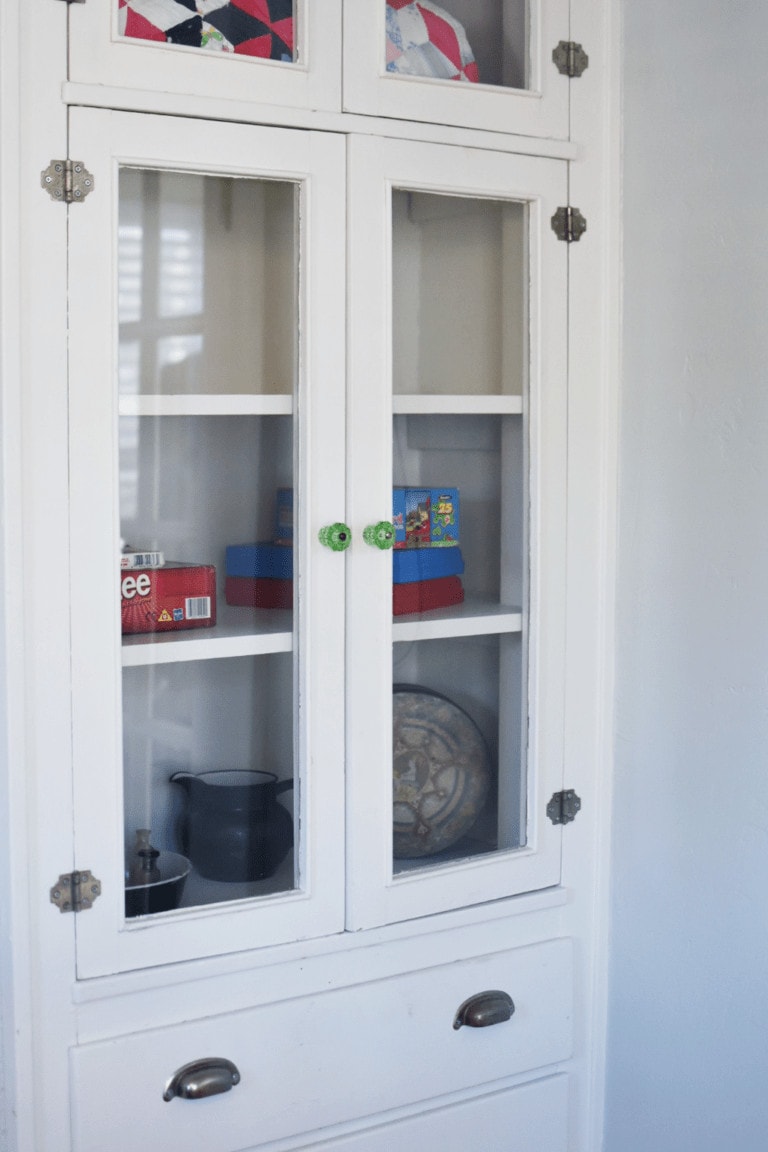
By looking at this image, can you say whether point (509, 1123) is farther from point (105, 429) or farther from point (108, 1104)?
point (105, 429)

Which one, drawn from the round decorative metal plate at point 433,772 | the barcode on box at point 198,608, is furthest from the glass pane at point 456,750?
the barcode on box at point 198,608

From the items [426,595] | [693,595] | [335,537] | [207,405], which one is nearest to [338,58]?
[207,405]

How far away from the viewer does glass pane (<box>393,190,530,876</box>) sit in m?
1.72

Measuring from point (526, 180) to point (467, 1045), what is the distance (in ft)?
3.85

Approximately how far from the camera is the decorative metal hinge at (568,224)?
1.76m

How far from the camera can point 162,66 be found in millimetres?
1514

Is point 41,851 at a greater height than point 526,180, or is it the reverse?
point 526,180

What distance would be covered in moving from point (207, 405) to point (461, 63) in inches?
22.9

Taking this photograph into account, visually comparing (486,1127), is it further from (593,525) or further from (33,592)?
(33,592)

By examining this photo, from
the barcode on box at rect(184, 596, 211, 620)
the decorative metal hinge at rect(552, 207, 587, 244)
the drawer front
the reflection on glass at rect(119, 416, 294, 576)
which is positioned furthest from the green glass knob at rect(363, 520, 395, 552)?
the drawer front

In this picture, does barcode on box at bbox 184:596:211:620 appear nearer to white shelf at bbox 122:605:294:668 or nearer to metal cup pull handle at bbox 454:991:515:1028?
white shelf at bbox 122:605:294:668

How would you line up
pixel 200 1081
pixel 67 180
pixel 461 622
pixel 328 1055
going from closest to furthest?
pixel 67 180 < pixel 200 1081 < pixel 328 1055 < pixel 461 622

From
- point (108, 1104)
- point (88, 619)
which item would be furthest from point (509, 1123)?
point (88, 619)

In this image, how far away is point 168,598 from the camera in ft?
5.32
